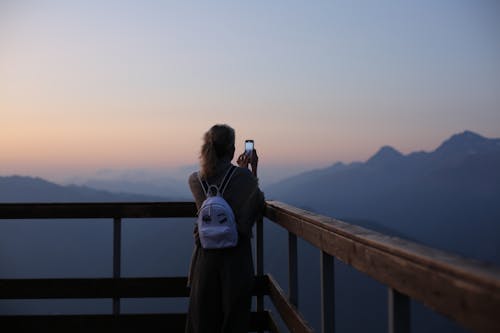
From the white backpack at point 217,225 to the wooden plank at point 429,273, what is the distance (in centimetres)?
107

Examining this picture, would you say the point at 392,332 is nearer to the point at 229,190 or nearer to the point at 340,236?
the point at 340,236

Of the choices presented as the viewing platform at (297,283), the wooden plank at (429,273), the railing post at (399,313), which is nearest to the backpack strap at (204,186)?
the viewing platform at (297,283)

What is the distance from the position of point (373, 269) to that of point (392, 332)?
185 millimetres

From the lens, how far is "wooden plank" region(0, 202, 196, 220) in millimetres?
3752

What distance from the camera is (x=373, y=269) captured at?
1493 mm

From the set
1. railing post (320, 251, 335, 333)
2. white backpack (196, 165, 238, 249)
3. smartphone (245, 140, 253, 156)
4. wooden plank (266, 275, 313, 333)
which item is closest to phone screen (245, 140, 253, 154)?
smartphone (245, 140, 253, 156)

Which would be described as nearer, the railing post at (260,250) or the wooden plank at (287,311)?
the wooden plank at (287,311)

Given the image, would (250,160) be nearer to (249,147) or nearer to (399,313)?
(249,147)

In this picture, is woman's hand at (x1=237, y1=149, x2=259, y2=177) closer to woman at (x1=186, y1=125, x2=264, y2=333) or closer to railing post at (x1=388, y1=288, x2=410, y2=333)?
woman at (x1=186, y1=125, x2=264, y2=333)

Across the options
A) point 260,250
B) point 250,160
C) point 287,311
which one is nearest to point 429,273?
point 287,311

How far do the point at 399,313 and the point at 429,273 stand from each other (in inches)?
→ 9.9

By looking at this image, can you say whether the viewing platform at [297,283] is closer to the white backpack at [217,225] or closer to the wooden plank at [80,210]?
the wooden plank at [80,210]

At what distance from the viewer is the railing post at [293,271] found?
9.69ft

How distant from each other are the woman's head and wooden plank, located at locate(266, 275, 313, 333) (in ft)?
2.58
